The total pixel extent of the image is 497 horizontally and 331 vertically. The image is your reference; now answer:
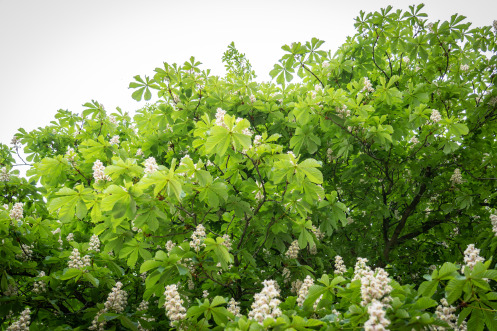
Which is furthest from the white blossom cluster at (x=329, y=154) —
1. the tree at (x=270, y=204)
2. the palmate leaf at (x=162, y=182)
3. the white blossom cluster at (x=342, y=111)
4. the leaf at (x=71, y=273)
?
the leaf at (x=71, y=273)

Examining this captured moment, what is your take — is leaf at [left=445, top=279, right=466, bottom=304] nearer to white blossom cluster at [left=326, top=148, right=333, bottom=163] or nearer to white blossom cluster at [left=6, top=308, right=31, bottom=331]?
white blossom cluster at [left=326, top=148, right=333, bottom=163]

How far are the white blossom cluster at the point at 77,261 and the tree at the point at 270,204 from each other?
0.02 m

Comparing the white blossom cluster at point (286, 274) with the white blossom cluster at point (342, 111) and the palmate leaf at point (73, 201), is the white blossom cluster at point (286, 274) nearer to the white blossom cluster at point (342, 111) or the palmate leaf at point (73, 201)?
the white blossom cluster at point (342, 111)

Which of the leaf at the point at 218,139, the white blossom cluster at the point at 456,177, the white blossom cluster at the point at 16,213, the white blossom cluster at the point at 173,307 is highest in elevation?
the white blossom cluster at the point at 456,177

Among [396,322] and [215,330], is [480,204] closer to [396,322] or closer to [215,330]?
[396,322]

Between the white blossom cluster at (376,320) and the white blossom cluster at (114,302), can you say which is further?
the white blossom cluster at (114,302)

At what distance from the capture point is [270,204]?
13.1 feet

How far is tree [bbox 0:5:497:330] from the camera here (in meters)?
2.57

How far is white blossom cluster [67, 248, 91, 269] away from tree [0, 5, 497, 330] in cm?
2

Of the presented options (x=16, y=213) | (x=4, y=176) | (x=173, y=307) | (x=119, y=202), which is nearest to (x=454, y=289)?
(x=173, y=307)

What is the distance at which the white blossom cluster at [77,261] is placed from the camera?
3455 millimetres

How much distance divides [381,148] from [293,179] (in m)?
3.07

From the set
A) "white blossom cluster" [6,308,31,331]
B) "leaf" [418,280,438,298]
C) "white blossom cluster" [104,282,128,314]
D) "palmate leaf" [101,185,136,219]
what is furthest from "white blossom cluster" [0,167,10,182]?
"leaf" [418,280,438,298]

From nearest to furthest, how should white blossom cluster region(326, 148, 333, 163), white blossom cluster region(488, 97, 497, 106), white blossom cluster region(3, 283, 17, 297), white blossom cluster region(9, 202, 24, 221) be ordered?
white blossom cluster region(3, 283, 17, 297) < white blossom cluster region(9, 202, 24, 221) < white blossom cluster region(488, 97, 497, 106) < white blossom cluster region(326, 148, 333, 163)
